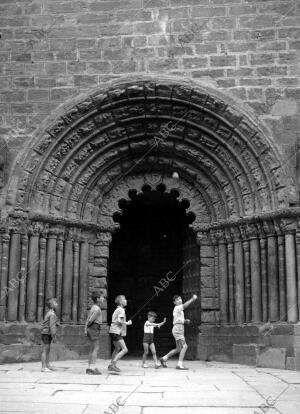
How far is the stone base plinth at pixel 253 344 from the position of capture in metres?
11.2

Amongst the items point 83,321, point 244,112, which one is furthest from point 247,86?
point 83,321

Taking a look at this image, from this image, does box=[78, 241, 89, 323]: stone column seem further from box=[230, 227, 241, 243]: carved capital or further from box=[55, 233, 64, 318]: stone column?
box=[230, 227, 241, 243]: carved capital

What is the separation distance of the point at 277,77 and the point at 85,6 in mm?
4185

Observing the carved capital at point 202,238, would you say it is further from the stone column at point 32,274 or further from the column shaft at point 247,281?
the stone column at point 32,274

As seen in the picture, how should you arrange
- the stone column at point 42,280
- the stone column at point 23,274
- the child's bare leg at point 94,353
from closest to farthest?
the child's bare leg at point 94,353
the stone column at point 23,274
the stone column at point 42,280

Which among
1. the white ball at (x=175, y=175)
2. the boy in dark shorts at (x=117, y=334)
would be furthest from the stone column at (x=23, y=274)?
the white ball at (x=175, y=175)

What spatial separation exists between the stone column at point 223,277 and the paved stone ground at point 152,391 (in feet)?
6.14

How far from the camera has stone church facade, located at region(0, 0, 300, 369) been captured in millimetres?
11992

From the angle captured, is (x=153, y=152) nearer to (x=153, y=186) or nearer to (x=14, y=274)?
(x=153, y=186)

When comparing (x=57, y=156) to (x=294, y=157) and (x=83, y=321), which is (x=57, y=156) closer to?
(x=83, y=321)

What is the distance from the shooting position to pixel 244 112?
12.3 meters

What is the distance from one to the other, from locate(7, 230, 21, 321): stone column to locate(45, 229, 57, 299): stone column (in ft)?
1.91

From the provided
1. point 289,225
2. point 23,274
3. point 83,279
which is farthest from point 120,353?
point 289,225

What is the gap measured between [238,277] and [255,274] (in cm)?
43
